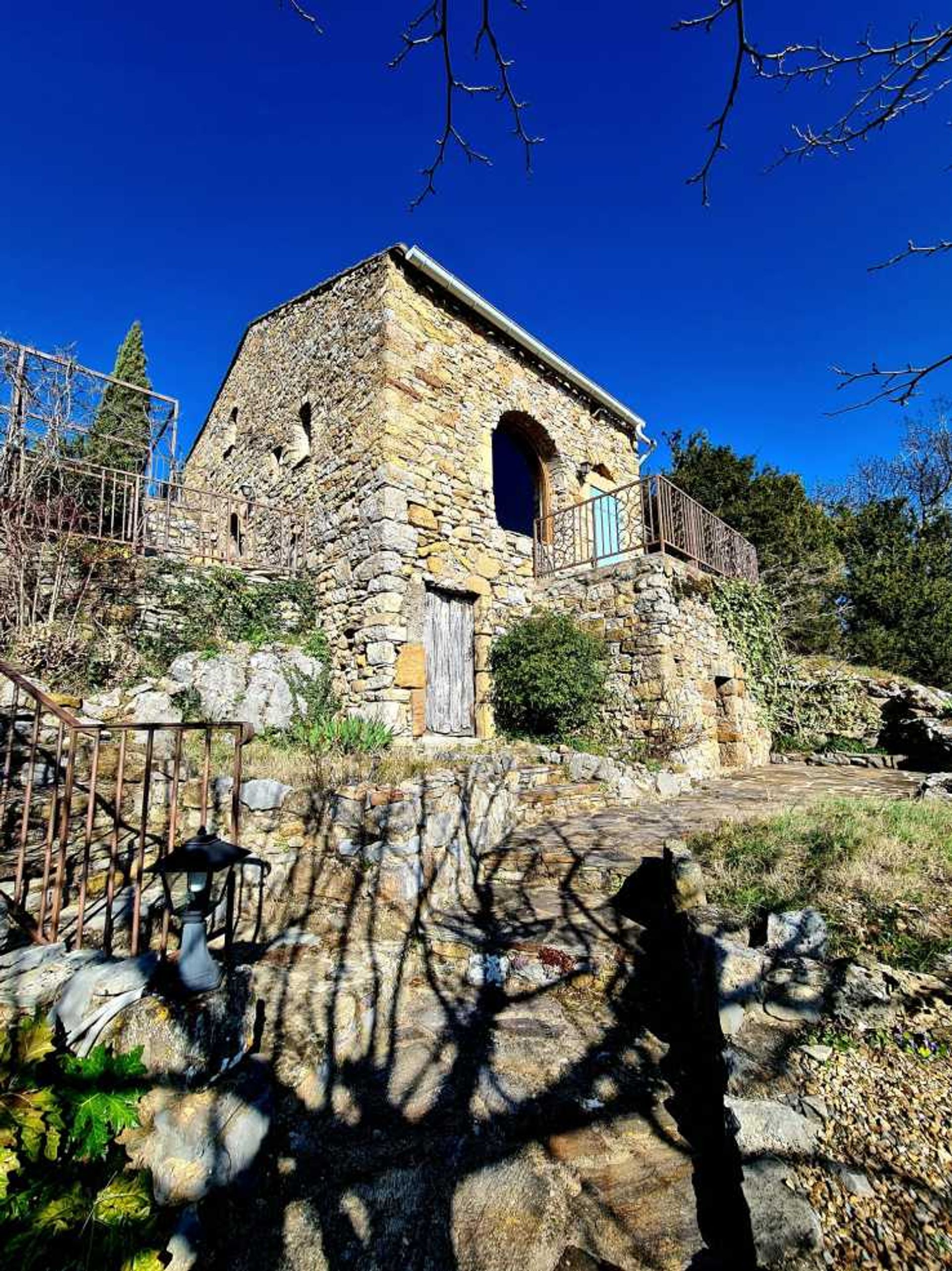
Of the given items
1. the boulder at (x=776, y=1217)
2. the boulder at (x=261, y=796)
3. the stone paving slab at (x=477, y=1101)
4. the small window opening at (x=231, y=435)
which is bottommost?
the stone paving slab at (x=477, y=1101)

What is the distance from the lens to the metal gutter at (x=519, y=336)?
864 cm

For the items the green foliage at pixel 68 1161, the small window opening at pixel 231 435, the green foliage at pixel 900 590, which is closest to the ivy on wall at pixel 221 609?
the small window opening at pixel 231 435

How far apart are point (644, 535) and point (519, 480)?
291cm

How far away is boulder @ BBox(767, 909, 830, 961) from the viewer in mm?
2764

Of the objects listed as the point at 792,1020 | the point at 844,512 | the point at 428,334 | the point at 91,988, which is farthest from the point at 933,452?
the point at 91,988

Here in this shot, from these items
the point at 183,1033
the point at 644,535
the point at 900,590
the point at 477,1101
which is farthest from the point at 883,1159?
the point at 900,590

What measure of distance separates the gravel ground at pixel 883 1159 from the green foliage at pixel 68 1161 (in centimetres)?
194

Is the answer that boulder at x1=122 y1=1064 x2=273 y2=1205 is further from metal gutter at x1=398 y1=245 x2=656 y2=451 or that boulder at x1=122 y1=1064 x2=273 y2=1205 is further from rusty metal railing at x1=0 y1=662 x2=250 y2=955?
metal gutter at x1=398 y1=245 x2=656 y2=451

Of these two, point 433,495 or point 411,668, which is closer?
point 411,668

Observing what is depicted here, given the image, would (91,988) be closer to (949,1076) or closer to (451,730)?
(949,1076)

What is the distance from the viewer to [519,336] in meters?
10.1

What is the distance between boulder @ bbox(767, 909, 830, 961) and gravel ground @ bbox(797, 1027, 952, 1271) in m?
0.52

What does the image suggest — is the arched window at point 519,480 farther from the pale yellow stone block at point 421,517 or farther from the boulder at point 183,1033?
the boulder at point 183,1033

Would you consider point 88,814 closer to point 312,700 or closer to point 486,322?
point 312,700
